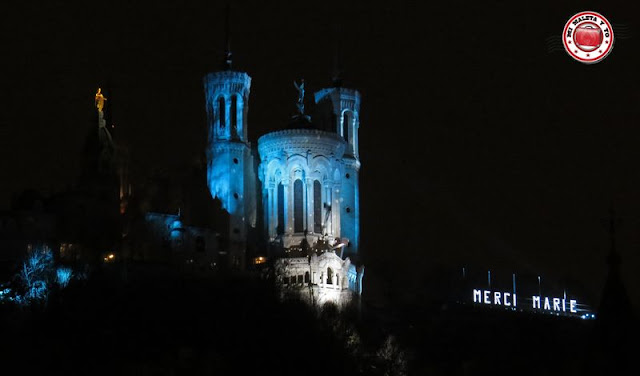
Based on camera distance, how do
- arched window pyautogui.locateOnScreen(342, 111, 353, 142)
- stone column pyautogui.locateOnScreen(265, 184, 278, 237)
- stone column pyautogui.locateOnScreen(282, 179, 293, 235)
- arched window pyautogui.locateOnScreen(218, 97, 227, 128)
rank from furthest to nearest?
arched window pyautogui.locateOnScreen(342, 111, 353, 142) → arched window pyautogui.locateOnScreen(218, 97, 227, 128) → stone column pyautogui.locateOnScreen(265, 184, 278, 237) → stone column pyautogui.locateOnScreen(282, 179, 293, 235)

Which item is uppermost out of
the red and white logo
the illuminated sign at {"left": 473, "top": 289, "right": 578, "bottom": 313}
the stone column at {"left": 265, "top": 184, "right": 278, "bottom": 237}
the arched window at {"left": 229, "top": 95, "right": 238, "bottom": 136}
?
the arched window at {"left": 229, "top": 95, "right": 238, "bottom": 136}

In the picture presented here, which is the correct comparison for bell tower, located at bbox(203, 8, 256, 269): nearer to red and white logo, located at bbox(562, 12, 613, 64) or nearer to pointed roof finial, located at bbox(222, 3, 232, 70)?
pointed roof finial, located at bbox(222, 3, 232, 70)

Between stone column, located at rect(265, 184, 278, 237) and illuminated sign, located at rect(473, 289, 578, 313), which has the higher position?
stone column, located at rect(265, 184, 278, 237)

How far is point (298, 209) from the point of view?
364ft

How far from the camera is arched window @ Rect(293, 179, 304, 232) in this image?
111 m

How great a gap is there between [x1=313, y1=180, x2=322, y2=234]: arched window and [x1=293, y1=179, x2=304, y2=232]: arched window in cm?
98

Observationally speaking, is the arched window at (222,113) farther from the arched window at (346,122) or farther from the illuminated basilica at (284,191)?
the arched window at (346,122)

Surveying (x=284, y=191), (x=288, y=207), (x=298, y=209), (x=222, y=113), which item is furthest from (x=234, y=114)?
(x=298, y=209)

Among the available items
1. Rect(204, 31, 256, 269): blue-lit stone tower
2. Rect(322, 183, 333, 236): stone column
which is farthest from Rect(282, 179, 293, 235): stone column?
Rect(204, 31, 256, 269): blue-lit stone tower

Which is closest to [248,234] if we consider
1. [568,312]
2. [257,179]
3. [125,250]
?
[257,179]

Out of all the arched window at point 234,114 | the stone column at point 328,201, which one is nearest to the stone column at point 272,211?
the stone column at point 328,201

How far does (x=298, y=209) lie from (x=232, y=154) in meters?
6.61

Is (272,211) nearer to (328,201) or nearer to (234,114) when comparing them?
(328,201)

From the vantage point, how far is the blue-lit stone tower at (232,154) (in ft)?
361
